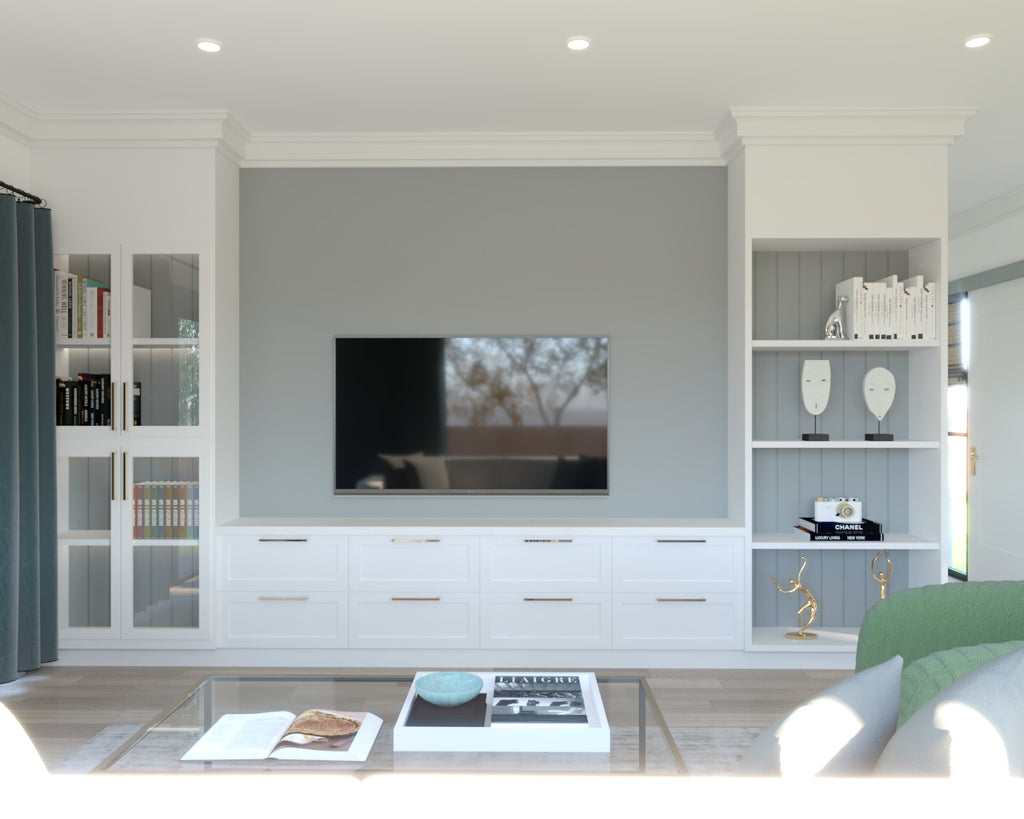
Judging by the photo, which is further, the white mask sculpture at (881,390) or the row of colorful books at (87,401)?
the white mask sculpture at (881,390)

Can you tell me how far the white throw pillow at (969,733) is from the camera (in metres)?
1.24

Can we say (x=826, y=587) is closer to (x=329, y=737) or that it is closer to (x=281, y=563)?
(x=281, y=563)

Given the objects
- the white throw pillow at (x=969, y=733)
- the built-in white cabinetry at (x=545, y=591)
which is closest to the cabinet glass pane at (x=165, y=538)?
the built-in white cabinetry at (x=545, y=591)

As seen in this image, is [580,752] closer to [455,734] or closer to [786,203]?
[455,734]

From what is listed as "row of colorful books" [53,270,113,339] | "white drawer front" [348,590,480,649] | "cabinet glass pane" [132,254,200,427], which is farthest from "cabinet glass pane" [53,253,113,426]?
"white drawer front" [348,590,480,649]

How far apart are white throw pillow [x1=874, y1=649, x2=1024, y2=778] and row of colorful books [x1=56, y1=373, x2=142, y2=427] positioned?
3636 millimetres

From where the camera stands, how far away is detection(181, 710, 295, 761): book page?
6.70ft

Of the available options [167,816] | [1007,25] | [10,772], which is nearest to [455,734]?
[167,816]

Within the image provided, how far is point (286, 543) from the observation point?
405cm

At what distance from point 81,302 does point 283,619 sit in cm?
179

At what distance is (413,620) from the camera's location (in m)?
4.04

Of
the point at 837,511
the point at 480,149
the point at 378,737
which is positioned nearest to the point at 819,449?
the point at 837,511

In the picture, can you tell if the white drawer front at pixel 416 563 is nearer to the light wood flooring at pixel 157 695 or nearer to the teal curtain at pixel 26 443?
the light wood flooring at pixel 157 695

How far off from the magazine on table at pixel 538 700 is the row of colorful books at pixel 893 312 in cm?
243
